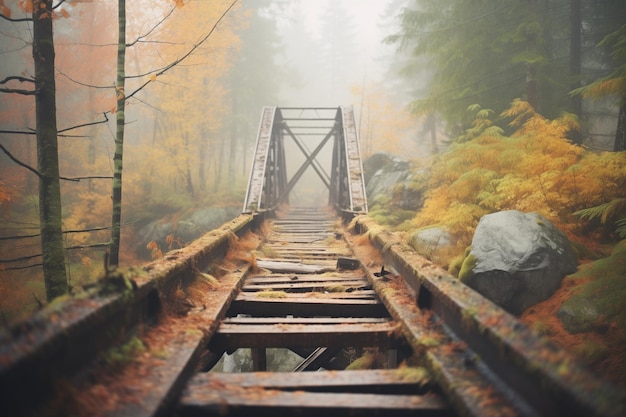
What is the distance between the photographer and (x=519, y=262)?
377 centimetres

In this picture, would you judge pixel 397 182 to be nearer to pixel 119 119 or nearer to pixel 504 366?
pixel 119 119

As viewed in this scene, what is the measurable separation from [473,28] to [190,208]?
43.6 feet

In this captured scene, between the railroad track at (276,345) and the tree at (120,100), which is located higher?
the tree at (120,100)

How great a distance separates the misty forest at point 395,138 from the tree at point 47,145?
2 cm

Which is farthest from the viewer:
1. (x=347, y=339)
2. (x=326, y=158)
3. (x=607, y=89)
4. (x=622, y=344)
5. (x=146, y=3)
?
(x=326, y=158)

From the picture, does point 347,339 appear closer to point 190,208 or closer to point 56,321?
point 56,321

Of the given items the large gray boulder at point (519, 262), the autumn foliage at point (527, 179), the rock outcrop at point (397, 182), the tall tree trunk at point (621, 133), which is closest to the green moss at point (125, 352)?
the large gray boulder at point (519, 262)

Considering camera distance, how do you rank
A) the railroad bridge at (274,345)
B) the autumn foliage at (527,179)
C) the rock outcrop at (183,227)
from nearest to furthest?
the railroad bridge at (274,345) → the autumn foliage at (527,179) → the rock outcrop at (183,227)

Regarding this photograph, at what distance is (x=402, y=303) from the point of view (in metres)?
2.41

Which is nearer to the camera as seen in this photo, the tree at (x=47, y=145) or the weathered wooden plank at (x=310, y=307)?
the weathered wooden plank at (x=310, y=307)

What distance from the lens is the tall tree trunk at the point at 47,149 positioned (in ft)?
13.0

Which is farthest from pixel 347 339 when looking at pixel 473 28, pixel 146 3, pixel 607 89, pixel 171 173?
pixel 146 3

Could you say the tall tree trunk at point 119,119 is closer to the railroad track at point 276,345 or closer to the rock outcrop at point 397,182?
the railroad track at point 276,345

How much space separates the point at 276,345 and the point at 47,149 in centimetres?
392
